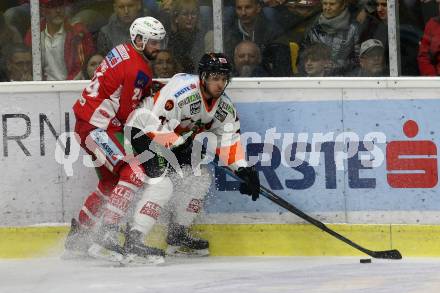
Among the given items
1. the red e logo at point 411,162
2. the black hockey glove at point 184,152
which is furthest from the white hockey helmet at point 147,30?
the red e logo at point 411,162

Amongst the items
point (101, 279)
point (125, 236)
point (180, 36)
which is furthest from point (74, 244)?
point (180, 36)

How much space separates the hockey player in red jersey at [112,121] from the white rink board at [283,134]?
0.21 meters

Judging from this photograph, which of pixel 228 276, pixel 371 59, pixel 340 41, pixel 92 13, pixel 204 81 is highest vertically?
pixel 92 13

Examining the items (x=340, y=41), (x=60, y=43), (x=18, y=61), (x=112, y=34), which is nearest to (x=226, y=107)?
(x=340, y=41)

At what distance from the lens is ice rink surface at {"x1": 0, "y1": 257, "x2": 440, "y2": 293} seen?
613 centimetres

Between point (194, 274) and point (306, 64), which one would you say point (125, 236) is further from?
point (306, 64)

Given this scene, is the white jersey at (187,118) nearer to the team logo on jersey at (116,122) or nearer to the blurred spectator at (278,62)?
the team logo on jersey at (116,122)

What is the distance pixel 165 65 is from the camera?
7418 millimetres

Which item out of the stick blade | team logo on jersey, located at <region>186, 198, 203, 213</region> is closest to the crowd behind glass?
team logo on jersey, located at <region>186, 198, 203, 213</region>

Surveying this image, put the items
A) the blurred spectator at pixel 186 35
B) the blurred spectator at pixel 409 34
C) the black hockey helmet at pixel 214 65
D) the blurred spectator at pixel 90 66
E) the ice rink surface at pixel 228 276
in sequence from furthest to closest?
1. the blurred spectator at pixel 90 66
2. the blurred spectator at pixel 186 35
3. the blurred spectator at pixel 409 34
4. the black hockey helmet at pixel 214 65
5. the ice rink surface at pixel 228 276

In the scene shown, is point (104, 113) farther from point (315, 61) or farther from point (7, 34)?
point (315, 61)

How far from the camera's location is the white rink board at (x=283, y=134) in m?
7.12

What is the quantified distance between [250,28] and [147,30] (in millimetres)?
634

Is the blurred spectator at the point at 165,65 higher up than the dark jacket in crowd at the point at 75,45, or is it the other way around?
the dark jacket in crowd at the point at 75,45
